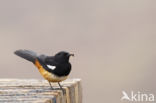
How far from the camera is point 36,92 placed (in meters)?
4.66

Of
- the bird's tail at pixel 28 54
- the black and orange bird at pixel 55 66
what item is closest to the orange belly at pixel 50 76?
the black and orange bird at pixel 55 66

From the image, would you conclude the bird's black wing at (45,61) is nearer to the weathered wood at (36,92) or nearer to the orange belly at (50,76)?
the orange belly at (50,76)

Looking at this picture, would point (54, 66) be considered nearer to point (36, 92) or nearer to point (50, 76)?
point (50, 76)

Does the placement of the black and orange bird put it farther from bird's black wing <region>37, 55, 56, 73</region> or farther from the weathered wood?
the weathered wood

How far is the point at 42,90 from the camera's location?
477 centimetres

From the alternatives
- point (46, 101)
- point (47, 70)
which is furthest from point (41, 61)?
point (46, 101)

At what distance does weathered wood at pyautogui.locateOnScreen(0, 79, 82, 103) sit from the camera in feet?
14.3

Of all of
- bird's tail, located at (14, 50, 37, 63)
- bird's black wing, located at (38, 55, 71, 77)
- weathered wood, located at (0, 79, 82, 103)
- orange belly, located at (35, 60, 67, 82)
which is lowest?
weathered wood, located at (0, 79, 82, 103)

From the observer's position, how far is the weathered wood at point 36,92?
4359mm

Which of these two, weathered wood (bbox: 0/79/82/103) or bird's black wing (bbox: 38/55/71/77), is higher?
bird's black wing (bbox: 38/55/71/77)

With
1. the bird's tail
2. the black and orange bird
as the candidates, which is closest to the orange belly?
the black and orange bird

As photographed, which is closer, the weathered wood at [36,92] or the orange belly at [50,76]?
the weathered wood at [36,92]

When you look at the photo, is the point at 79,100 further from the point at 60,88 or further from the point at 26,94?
the point at 26,94

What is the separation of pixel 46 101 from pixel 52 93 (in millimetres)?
366
